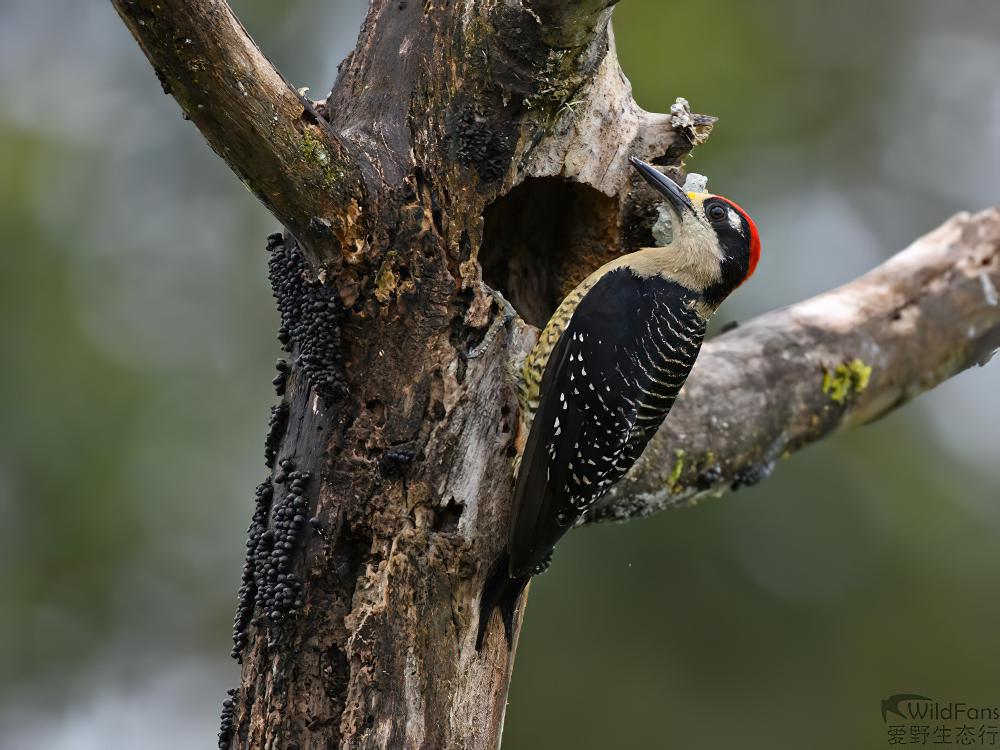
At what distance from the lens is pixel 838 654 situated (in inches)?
294

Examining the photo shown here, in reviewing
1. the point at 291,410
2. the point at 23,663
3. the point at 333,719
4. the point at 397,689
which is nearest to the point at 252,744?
the point at 333,719

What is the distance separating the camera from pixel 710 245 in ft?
14.6

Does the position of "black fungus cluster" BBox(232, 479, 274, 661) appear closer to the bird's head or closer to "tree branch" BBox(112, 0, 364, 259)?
"tree branch" BBox(112, 0, 364, 259)

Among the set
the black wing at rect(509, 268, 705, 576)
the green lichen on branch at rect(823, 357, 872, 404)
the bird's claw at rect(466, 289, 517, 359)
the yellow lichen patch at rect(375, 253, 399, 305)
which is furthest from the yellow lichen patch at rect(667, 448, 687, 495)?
the yellow lichen patch at rect(375, 253, 399, 305)

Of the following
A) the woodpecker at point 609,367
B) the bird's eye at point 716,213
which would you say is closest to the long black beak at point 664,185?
the woodpecker at point 609,367

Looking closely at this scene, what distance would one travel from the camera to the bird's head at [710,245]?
441 centimetres

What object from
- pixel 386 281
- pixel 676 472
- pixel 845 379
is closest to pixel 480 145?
pixel 386 281

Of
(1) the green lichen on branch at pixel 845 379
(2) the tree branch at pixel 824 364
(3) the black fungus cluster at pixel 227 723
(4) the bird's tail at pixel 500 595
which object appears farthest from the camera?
(1) the green lichen on branch at pixel 845 379

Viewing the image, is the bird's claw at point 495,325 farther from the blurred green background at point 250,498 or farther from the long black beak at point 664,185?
the blurred green background at point 250,498

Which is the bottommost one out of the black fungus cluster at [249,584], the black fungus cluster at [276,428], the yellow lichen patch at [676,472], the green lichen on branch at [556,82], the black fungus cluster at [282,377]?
the black fungus cluster at [249,584]

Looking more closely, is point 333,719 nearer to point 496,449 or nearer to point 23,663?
point 496,449

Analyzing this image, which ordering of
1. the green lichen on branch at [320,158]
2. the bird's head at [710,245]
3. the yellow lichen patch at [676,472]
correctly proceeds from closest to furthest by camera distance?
the green lichen on branch at [320,158]
the bird's head at [710,245]
the yellow lichen patch at [676,472]

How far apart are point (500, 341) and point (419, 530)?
743 millimetres

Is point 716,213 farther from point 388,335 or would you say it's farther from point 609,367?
point 388,335
